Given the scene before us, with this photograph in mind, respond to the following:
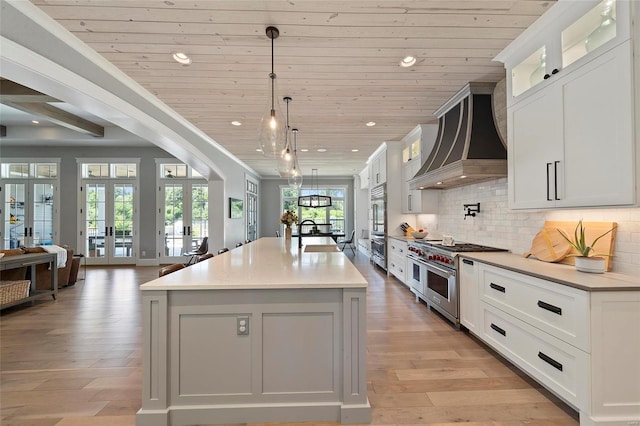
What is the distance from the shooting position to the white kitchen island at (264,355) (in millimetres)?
1691

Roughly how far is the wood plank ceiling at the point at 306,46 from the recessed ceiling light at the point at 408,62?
56 millimetres

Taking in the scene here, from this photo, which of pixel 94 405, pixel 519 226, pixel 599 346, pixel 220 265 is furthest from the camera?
pixel 519 226

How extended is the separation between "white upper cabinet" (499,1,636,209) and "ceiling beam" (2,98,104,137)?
6347 millimetres

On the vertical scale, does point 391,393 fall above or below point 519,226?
below

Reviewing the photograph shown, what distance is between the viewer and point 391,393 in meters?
2.02

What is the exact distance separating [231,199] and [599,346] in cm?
674

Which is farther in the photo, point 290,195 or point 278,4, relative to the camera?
point 290,195

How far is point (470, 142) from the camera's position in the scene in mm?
3123

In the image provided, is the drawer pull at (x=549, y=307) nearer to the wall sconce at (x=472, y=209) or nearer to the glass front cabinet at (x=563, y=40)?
the glass front cabinet at (x=563, y=40)

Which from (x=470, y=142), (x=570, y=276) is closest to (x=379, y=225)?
(x=470, y=142)

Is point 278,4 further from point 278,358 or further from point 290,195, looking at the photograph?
point 290,195

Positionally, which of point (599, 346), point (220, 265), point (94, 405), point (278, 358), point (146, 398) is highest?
point (220, 265)

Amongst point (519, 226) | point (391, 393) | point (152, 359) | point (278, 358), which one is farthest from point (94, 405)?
point (519, 226)

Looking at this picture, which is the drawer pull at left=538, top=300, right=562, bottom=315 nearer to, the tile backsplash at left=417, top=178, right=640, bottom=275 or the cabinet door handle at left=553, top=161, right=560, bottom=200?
the tile backsplash at left=417, top=178, right=640, bottom=275
